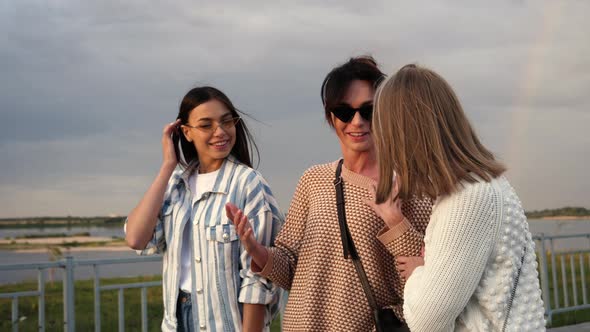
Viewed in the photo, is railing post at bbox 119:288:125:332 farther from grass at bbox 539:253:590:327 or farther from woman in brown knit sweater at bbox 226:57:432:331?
grass at bbox 539:253:590:327

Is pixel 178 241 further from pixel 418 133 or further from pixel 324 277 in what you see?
pixel 418 133

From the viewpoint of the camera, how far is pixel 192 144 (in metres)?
3.29

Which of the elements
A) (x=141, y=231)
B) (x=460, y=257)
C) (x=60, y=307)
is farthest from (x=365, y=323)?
(x=60, y=307)

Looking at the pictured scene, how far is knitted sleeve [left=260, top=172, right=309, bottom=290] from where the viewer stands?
284cm

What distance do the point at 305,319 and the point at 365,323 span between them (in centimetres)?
26

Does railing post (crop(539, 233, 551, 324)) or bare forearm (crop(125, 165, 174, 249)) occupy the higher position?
bare forearm (crop(125, 165, 174, 249))

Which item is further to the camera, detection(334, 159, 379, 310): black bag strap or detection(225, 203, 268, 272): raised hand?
detection(225, 203, 268, 272): raised hand

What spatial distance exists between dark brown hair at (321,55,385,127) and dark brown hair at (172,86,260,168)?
476 millimetres

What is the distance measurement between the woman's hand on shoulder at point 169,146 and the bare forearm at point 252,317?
2.41 ft

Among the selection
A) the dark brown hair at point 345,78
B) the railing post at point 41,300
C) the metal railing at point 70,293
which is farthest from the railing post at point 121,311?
the dark brown hair at point 345,78

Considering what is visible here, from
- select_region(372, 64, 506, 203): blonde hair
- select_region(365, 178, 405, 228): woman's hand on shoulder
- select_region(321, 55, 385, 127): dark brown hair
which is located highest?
select_region(321, 55, 385, 127): dark brown hair

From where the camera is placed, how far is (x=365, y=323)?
104 inches

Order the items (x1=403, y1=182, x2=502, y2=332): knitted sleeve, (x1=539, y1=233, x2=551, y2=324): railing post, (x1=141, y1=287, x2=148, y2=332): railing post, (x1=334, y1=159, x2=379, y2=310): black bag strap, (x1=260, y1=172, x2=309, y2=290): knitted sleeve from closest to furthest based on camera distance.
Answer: (x1=403, y1=182, x2=502, y2=332): knitted sleeve, (x1=334, y1=159, x2=379, y2=310): black bag strap, (x1=260, y1=172, x2=309, y2=290): knitted sleeve, (x1=141, y1=287, x2=148, y2=332): railing post, (x1=539, y1=233, x2=551, y2=324): railing post

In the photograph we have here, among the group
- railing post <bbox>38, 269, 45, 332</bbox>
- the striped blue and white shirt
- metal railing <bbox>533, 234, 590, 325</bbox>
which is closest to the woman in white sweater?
the striped blue and white shirt
